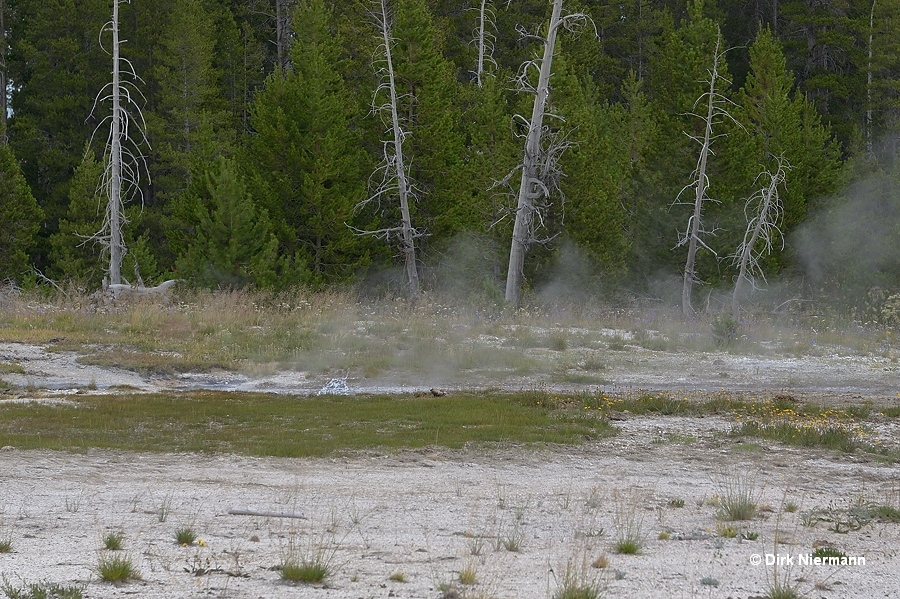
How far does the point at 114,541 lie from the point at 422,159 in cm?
Result: 2652

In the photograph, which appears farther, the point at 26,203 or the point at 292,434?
the point at 26,203

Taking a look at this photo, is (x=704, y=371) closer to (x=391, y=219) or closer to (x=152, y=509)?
(x=152, y=509)

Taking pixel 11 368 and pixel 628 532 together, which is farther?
pixel 11 368

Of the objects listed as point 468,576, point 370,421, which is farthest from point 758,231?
point 468,576

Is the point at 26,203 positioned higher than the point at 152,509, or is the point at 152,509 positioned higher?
the point at 26,203

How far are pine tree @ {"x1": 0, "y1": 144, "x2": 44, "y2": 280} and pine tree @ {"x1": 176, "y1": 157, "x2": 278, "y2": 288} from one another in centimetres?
1053

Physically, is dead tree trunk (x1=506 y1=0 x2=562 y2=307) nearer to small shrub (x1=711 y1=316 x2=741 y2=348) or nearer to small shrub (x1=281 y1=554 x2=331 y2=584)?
small shrub (x1=711 y1=316 x2=741 y2=348)

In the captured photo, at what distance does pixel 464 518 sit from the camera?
→ 26.6ft

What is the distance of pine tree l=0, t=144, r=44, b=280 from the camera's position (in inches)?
1403

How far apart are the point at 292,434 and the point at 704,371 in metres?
9.76

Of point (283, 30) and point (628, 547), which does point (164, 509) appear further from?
point (283, 30)

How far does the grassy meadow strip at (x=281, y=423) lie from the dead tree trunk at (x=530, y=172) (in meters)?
13.0

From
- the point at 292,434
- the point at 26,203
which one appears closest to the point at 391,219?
the point at 26,203

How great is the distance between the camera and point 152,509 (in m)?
8.12
